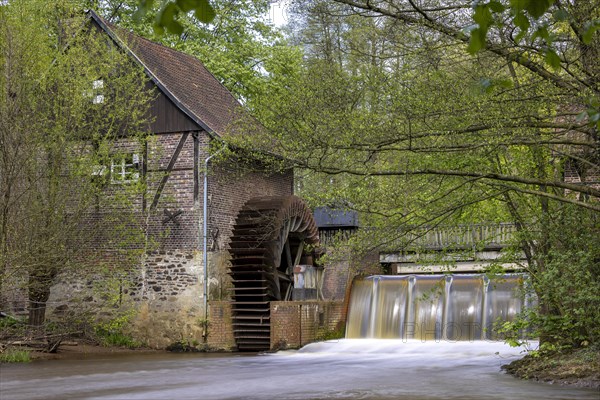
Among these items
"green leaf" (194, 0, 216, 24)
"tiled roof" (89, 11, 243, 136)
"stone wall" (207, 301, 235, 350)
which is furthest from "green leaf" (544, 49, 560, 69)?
"stone wall" (207, 301, 235, 350)

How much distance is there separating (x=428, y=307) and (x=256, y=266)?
4.33 meters

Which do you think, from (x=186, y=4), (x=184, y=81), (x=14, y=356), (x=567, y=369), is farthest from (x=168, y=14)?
A: (x=184, y=81)

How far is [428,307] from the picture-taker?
2072 centimetres

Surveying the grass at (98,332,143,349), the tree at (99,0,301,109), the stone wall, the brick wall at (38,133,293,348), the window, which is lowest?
the grass at (98,332,143,349)

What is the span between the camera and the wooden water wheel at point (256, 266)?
63.9 feet

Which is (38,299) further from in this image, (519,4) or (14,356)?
(519,4)

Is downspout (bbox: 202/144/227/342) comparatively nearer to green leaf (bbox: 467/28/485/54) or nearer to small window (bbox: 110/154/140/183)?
small window (bbox: 110/154/140/183)

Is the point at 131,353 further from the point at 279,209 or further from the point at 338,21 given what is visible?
the point at 338,21

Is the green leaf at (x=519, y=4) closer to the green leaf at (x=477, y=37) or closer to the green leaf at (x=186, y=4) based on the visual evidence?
the green leaf at (x=477, y=37)

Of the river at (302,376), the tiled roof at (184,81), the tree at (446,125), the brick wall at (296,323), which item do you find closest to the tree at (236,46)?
the tiled roof at (184,81)

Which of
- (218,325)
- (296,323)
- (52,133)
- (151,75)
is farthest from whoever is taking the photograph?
(151,75)

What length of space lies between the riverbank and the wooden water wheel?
765 cm

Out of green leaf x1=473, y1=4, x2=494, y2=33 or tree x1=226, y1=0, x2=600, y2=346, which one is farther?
tree x1=226, y1=0, x2=600, y2=346

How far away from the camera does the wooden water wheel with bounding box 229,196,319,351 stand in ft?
63.9
